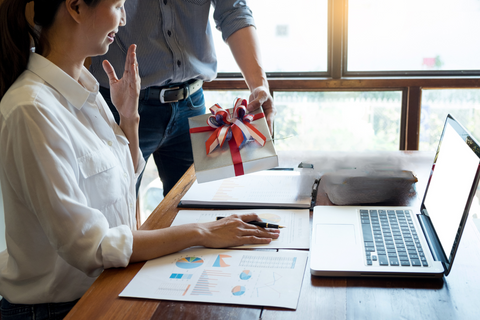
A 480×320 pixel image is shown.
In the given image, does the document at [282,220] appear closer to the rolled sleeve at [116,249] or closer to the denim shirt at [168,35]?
the rolled sleeve at [116,249]

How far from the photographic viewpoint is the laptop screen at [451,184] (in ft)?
2.50

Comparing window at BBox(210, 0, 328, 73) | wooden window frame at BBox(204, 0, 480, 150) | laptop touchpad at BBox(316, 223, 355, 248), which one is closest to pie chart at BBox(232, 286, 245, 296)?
laptop touchpad at BBox(316, 223, 355, 248)

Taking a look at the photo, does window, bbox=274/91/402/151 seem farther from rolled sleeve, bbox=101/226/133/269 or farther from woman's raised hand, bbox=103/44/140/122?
rolled sleeve, bbox=101/226/133/269

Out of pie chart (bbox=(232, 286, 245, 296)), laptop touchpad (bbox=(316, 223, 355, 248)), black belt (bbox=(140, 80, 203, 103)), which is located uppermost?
black belt (bbox=(140, 80, 203, 103))

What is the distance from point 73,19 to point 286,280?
2.50ft

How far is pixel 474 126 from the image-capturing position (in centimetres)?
271

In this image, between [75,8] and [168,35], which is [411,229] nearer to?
[75,8]

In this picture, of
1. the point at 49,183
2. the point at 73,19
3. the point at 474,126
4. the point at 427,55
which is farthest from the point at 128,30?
the point at 474,126

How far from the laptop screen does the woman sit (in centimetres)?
37

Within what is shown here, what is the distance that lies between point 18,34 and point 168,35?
0.70 metres

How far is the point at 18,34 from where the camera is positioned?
959mm

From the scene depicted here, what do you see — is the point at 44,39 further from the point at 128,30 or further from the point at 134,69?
the point at 128,30

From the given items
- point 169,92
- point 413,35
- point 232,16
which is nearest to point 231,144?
point 169,92

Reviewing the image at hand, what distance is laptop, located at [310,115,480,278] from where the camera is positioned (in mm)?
793
